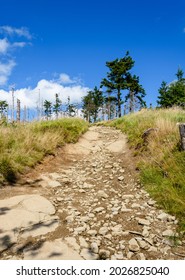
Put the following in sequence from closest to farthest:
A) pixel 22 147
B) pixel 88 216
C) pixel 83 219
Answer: pixel 83 219 < pixel 88 216 < pixel 22 147

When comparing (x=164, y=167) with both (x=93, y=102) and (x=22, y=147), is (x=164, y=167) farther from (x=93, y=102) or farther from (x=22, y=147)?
(x=93, y=102)

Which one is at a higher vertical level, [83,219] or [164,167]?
[164,167]

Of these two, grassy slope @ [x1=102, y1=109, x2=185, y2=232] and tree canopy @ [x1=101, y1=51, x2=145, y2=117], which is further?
tree canopy @ [x1=101, y1=51, x2=145, y2=117]

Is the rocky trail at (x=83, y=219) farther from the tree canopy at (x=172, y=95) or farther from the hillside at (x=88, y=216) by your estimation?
the tree canopy at (x=172, y=95)

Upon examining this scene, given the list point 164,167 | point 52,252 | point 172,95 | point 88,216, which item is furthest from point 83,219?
point 172,95

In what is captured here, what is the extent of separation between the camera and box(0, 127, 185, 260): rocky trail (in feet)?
11.1

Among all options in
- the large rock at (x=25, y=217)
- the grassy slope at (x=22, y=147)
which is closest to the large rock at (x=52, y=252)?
the large rock at (x=25, y=217)

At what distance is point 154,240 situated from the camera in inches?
141

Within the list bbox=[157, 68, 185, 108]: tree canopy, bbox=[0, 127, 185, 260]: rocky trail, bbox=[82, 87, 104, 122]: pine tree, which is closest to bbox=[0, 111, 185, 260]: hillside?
bbox=[0, 127, 185, 260]: rocky trail

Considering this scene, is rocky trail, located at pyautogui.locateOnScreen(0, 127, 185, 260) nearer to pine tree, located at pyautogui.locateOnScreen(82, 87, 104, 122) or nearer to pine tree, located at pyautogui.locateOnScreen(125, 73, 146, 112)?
pine tree, located at pyautogui.locateOnScreen(125, 73, 146, 112)

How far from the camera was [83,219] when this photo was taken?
4.25 metres

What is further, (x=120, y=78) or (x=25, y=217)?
(x=120, y=78)
